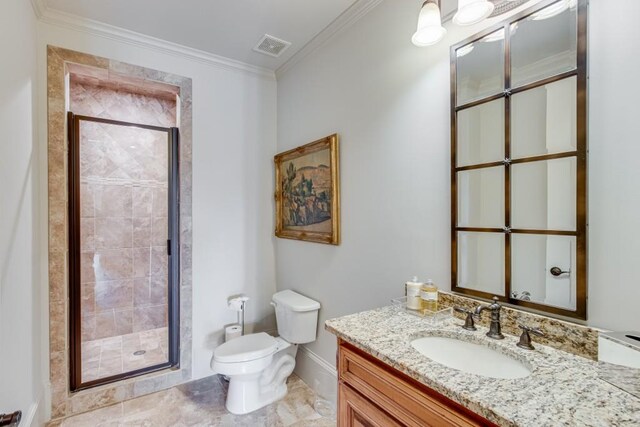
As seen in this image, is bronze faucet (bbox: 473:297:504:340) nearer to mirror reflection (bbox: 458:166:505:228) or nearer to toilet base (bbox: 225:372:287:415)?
mirror reflection (bbox: 458:166:505:228)

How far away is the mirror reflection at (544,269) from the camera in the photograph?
1.01m

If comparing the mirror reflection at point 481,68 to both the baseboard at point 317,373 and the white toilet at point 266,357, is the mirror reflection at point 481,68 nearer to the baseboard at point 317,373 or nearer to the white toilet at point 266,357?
the white toilet at point 266,357

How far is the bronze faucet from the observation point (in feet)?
3.54

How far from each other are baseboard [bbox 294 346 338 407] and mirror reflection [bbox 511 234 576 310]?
1.26 m

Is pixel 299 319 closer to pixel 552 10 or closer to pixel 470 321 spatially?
pixel 470 321

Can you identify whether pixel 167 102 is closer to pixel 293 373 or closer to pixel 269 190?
pixel 269 190

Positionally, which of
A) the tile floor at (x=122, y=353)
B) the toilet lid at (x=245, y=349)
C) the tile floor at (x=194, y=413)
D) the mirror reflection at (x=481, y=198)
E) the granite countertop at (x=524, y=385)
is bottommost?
the tile floor at (x=194, y=413)

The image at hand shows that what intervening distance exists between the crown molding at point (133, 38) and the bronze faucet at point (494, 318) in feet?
8.00

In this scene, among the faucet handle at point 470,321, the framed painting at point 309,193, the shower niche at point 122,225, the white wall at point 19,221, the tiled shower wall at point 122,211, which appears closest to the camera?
the faucet handle at point 470,321

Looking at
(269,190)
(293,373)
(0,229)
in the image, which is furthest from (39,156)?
(293,373)

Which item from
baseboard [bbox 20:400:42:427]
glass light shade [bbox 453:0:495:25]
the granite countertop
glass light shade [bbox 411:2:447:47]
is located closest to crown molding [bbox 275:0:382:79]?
glass light shade [bbox 411:2:447:47]

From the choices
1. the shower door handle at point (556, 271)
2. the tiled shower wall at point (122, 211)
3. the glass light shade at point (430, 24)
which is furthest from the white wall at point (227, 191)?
the shower door handle at point (556, 271)

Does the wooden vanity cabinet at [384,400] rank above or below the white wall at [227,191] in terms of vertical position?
below

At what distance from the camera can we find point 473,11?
1.06 m
